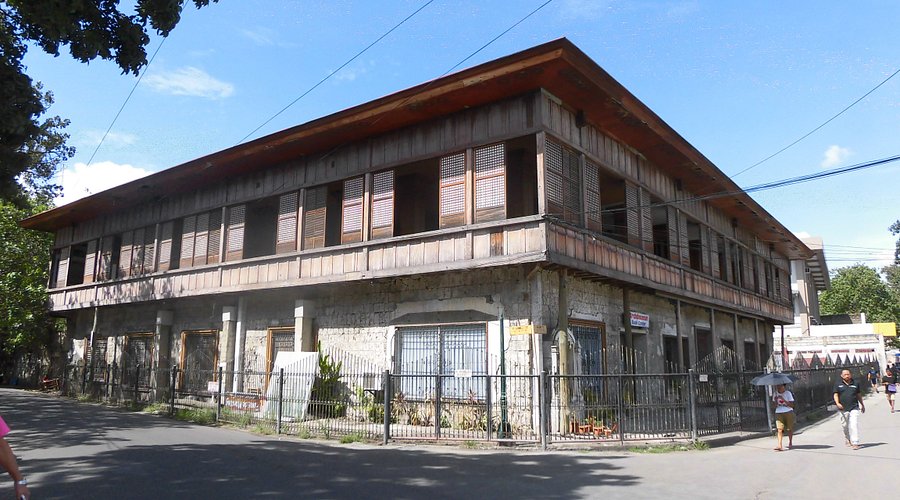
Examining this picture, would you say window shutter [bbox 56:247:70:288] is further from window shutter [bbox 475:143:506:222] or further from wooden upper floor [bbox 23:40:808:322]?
window shutter [bbox 475:143:506:222]

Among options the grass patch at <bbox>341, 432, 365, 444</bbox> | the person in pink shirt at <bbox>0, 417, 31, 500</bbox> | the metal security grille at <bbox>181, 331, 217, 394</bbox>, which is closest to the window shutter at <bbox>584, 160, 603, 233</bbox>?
the grass patch at <bbox>341, 432, 365, 444</bbox>

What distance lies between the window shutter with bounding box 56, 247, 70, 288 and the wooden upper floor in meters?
2.15

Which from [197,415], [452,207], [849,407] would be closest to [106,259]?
[197,415]

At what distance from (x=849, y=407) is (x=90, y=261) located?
26.6 meters

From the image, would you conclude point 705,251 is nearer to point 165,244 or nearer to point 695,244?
point 695,244

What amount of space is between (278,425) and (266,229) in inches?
376

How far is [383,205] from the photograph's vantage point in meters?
15.4

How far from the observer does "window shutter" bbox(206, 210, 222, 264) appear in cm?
1973

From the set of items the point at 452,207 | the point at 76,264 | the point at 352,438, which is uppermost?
the point at 76,264

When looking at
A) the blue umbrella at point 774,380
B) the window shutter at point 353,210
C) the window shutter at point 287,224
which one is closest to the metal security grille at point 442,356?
the window shutter at point 353,210

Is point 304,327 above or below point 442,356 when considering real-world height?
above

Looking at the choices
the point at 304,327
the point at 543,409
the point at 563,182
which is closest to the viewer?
the point at 543,409

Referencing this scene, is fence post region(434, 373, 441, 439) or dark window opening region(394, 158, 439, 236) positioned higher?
dark window opening region(394, 158, 439, 236)

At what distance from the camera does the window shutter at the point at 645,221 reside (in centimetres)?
1672
